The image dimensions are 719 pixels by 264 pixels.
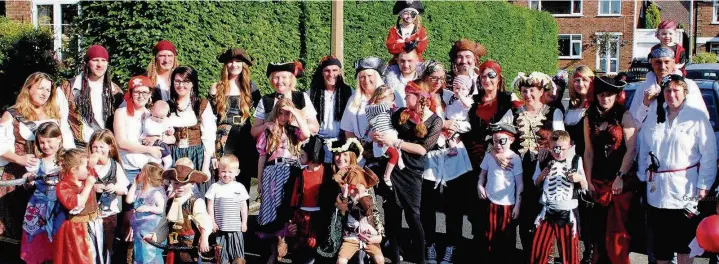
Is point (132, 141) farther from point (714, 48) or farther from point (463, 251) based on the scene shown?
point (714, 48)

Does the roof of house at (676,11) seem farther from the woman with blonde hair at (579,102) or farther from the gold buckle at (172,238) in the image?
the gold buckle at (172,238)

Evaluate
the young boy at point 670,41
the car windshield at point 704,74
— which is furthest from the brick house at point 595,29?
the young boy at point 670,41

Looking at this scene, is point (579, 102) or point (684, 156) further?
point (579, 102)

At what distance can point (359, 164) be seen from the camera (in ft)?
23.3

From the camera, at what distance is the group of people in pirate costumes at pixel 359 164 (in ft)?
21.3

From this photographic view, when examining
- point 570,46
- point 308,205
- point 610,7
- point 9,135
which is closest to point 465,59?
point 308,205

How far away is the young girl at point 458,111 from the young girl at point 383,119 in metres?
0.47

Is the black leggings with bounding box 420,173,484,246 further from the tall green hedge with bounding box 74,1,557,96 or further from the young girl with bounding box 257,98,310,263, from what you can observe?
the tall green hedge with bounding box 74,1,557,96

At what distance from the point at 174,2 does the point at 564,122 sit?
5196 millimetres

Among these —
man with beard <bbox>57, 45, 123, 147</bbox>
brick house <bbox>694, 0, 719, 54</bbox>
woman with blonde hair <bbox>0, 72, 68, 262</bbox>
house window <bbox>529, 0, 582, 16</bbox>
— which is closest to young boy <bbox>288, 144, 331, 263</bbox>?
man with beard <bbox>57, 45, 123, 147</bbox>

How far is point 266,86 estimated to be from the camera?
41.3 feet

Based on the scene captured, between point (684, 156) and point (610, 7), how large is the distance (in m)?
36.2

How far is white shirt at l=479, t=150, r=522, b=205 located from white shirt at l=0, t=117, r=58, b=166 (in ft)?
11.5

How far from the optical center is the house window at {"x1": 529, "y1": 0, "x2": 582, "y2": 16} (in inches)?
1590
